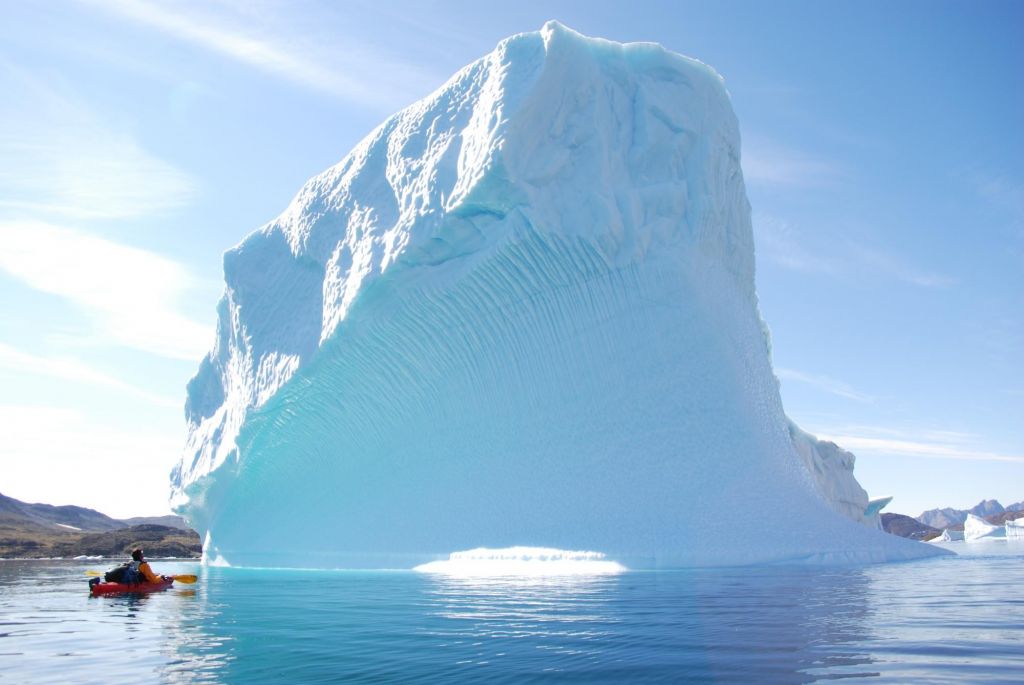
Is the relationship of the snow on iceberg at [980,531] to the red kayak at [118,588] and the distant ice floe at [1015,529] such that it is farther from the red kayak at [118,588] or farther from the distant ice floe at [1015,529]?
the red kayak at [118,588]

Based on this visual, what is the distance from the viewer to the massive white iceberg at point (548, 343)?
11180 millimetres

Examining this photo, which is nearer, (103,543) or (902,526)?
(103,543)

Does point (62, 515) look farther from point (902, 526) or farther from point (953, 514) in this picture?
point (953, 514)

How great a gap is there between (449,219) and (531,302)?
6.15 ft

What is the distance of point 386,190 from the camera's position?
14281 mm

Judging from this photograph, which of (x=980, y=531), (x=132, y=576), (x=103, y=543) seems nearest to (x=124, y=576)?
(x=132, y=576)

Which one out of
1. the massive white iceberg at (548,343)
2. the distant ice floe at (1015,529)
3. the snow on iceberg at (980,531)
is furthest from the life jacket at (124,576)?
the distant ice floe at (1015,529)

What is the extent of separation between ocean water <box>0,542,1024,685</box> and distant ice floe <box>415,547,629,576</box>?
1.61m

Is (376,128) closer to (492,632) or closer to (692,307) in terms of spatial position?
(692,307)

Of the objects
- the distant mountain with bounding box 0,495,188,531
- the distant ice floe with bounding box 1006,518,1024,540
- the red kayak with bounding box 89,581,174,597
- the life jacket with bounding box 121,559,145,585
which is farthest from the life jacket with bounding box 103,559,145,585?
the distant mountain with bounding box 0,495,188,531

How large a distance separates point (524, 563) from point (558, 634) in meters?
6.24

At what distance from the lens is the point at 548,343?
1253 cm

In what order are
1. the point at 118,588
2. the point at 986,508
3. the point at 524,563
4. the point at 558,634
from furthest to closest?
the point at 986,508 → the point at 524,563 → the point at 118,588 → the point at 558,634

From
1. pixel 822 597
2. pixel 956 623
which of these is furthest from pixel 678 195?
pixel 956 623
